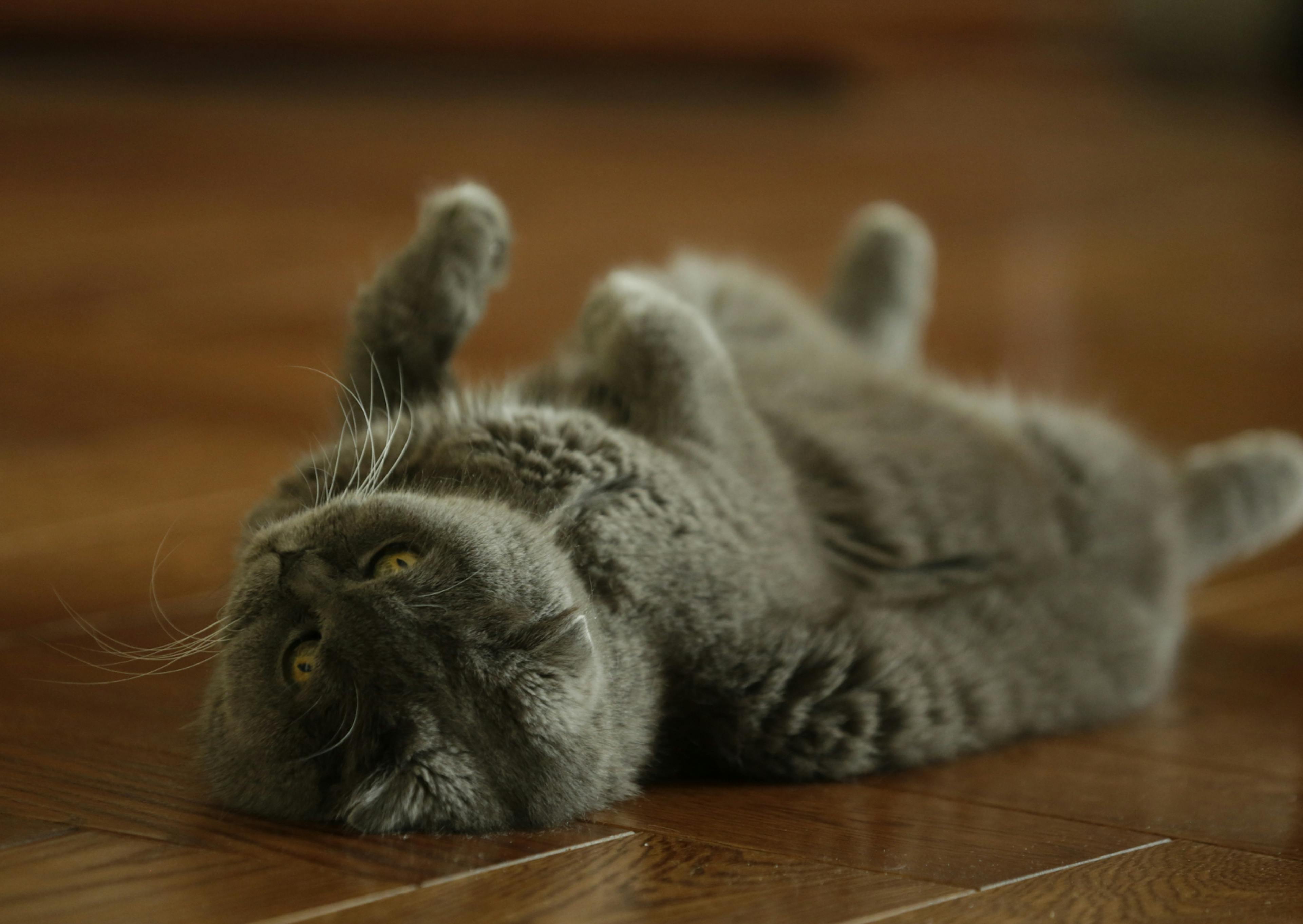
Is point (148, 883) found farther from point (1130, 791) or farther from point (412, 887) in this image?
point (1130, 791)

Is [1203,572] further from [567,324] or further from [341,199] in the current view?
[341,199]

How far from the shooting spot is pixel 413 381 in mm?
1751

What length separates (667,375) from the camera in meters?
1.63

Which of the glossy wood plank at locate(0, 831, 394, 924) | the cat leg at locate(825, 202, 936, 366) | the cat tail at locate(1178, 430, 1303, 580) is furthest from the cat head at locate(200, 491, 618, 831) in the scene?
the cat leg at locate(825, 202, 936, 366)

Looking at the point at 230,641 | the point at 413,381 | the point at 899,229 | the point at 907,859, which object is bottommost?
the point at 907,859

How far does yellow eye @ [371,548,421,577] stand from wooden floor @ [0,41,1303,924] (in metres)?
0.22

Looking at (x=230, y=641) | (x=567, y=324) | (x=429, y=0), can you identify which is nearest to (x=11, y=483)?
(x=230, y=641)

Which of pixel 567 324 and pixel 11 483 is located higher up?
pixel 567 324

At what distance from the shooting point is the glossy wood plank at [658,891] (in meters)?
1.12

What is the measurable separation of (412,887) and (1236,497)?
1.38m

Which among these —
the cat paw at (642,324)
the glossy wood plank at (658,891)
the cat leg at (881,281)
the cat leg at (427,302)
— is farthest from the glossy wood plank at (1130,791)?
the cat leg at (881,281)

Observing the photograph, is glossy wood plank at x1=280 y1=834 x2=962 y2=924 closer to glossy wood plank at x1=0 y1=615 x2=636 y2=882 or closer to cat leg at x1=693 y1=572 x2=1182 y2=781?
glossy wood plank at x1=0 y1=615 x2=636 y2=882

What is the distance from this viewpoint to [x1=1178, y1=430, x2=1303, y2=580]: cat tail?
2.10 meters

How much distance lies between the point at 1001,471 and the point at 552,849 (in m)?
0.83
